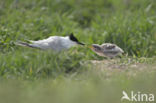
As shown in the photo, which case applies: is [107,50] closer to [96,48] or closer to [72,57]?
[96,48]

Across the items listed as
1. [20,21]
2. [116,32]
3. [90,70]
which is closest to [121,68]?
[90,70]

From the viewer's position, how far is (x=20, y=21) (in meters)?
8.02

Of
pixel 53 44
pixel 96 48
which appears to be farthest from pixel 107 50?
pixel 53 44

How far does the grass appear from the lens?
16.9 ft

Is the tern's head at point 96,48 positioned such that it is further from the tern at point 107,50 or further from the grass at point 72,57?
the grass at point 72,57

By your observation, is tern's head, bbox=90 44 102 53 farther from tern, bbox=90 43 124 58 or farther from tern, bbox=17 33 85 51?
tern, bbox=17 33 85 51

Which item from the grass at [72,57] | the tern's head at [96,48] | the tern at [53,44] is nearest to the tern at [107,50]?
the tern's head at [96,48]

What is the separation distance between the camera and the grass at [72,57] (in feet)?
16.9

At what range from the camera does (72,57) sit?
582 cm

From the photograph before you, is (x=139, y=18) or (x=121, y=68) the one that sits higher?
(x=139, y=18)

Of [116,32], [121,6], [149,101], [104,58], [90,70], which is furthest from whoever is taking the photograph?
[121,6]

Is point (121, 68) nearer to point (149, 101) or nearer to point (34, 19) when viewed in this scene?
point (149, 101)

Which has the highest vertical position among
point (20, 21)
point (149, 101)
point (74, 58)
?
point (20, 21)

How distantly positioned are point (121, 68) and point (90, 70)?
55cm
